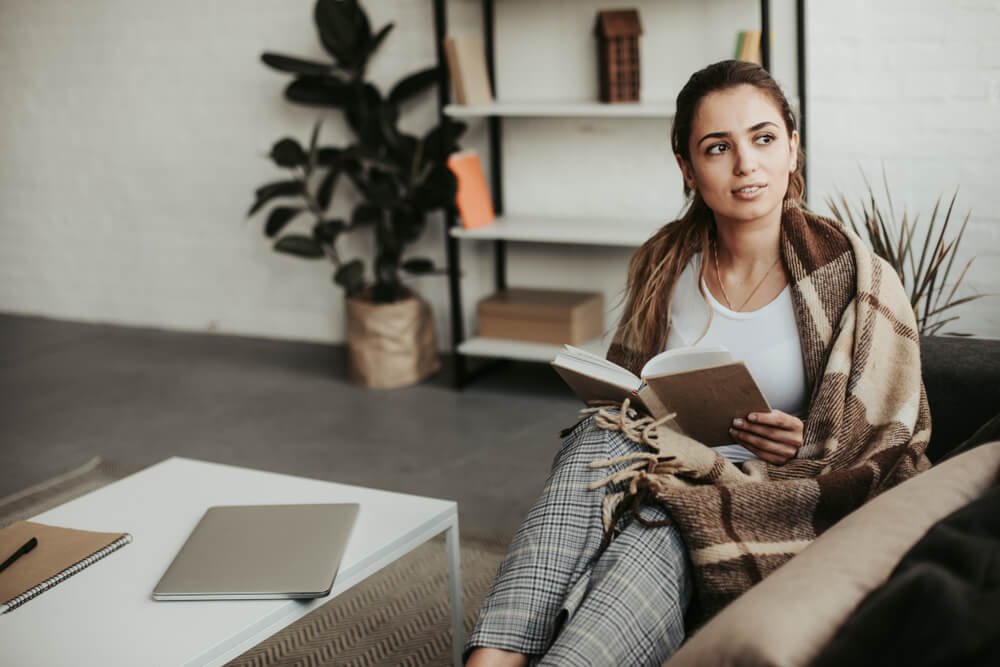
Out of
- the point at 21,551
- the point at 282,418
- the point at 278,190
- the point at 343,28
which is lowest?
the point at 282,418

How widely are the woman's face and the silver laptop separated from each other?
811mm

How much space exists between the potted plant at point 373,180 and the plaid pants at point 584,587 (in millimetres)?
2450

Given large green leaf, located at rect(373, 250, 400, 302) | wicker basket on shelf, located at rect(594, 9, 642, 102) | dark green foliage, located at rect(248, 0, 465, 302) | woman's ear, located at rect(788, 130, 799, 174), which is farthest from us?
large green leaf, located at rect(373, 250, 400, 302)

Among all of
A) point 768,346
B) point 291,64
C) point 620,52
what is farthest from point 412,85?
point 768,346

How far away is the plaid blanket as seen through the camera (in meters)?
1.50

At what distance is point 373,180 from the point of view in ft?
13.7

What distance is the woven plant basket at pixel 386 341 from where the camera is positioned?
4.04 meters

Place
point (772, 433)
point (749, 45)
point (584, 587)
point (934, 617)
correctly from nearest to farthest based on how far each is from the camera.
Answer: point (934, 617), point (584, 587), point (772, 433), point (749, 45)

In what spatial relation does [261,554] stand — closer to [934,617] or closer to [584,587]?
[584,587]

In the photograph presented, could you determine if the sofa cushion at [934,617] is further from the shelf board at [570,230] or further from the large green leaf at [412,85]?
the large green leaf at [412,85]

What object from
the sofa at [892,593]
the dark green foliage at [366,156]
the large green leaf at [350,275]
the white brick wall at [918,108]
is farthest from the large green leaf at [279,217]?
the sofa at [892,593]

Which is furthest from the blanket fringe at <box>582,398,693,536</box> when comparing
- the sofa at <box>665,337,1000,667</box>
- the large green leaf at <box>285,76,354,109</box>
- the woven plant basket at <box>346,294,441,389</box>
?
the large green leaf at <box>285,76,354,109</box>

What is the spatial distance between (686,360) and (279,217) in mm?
2941

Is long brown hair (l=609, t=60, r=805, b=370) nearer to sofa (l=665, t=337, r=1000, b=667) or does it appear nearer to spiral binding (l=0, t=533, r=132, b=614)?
sofa (l=665, t=337, r=1000, b=667)
